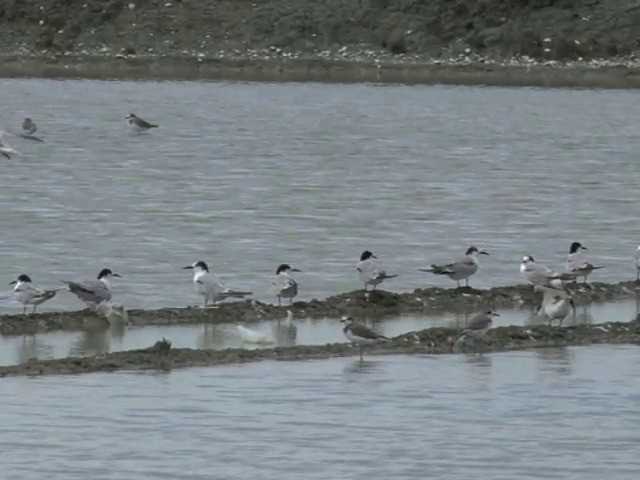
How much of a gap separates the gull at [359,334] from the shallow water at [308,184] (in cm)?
323

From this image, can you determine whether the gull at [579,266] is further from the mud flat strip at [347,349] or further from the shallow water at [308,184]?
the mud flat strip at [347,349]

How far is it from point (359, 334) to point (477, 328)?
1.16 metres

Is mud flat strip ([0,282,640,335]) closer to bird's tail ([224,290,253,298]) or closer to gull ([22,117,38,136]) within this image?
bird's tail ([224,290,253,298])

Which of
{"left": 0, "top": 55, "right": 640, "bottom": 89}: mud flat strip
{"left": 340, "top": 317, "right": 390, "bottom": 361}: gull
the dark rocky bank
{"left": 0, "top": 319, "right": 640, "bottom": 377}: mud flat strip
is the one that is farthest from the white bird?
the dark rocky bank

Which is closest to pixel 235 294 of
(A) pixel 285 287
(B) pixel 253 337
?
(A) pixel 285 287

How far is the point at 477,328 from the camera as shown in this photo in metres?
17.8

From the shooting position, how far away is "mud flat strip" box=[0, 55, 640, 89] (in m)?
66.9

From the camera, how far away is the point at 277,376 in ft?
53.9

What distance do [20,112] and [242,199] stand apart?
20764 millimetres

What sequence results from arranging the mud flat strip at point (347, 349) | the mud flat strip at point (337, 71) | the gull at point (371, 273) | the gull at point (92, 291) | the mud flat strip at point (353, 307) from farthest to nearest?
the mud flat strip at point (337, 71) < the gull at point (371, 273) < the gull at point (92, 291) < the mud flat strip at point (353, 307) < the mud flat strip at point (347, 349)

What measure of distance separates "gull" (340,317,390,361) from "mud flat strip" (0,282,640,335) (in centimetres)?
188

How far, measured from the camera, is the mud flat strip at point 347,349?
1638 centimetres

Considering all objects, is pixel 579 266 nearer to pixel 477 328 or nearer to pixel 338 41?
pixel 477 328

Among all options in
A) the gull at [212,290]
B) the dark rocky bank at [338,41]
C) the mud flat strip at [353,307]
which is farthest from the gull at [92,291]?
the dark rocky bank at [338,41]
